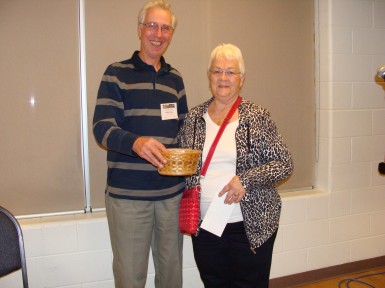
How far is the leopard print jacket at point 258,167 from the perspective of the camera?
1.76 metres

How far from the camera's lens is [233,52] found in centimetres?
185

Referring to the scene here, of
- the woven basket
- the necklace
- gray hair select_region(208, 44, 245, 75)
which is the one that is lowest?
the woven basket

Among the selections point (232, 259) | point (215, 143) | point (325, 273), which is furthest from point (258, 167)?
point (325, 273)

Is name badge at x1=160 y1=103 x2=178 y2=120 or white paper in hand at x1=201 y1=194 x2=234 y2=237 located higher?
name badge at x1=160 y1=103 x2=178 y2=120

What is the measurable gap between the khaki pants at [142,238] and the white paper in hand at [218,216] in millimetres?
203

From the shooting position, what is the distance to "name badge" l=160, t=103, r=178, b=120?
1852mm

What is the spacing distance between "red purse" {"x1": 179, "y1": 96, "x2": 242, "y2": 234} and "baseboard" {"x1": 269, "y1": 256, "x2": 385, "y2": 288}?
1.31m

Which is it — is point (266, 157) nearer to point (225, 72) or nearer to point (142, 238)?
point (225, 72)

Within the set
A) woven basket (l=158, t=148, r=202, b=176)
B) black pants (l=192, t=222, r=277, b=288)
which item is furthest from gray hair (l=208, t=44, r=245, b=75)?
black pants (l=192, t=222, r=277, b=288)

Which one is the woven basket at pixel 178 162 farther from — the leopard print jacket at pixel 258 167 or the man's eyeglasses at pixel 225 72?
the man's eyeglasses at pixel 225 72

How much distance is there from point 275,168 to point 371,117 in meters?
1.60

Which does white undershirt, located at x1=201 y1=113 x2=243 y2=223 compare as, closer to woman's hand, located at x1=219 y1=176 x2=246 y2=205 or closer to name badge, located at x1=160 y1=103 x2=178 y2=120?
woman's hand, located at x1=219 y1=176 x2=246 y2=205

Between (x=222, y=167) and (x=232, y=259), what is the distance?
469 millimetres

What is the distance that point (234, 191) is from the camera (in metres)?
1.72
